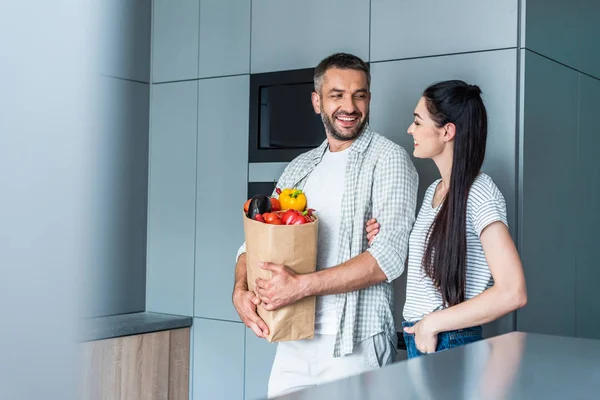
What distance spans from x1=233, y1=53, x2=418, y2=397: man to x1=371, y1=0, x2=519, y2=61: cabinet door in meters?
0.50

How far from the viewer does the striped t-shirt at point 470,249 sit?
5.65 ft

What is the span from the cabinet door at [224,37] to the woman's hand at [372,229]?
1.28m

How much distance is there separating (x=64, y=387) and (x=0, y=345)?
0.08 ft

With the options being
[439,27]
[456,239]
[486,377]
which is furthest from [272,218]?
[486,377]

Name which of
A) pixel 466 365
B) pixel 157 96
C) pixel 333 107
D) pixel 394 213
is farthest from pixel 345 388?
pixel 157 96

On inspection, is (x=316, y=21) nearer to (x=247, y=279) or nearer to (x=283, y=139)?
(x=283, y=139)

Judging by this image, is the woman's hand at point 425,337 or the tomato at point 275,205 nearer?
the woman's hand at point 425,337

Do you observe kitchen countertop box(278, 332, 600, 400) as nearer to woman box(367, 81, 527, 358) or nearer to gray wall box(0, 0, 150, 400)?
gray wall box(0, 0, 150, 400)

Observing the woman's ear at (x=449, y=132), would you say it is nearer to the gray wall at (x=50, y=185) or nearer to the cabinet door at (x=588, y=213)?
the cabinet door at (x=588, y=213)

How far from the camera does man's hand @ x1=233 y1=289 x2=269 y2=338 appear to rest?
1993 mm

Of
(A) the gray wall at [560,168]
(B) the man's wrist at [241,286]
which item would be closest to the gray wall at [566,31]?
(A) the gray wall at [560,168]

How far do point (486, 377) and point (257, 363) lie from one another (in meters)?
2.30

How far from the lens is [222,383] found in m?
3.12

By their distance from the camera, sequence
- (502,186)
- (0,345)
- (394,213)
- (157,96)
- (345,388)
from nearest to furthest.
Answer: (0,345)
(345,388)
(394,213)
(502,186)
(157,96)
